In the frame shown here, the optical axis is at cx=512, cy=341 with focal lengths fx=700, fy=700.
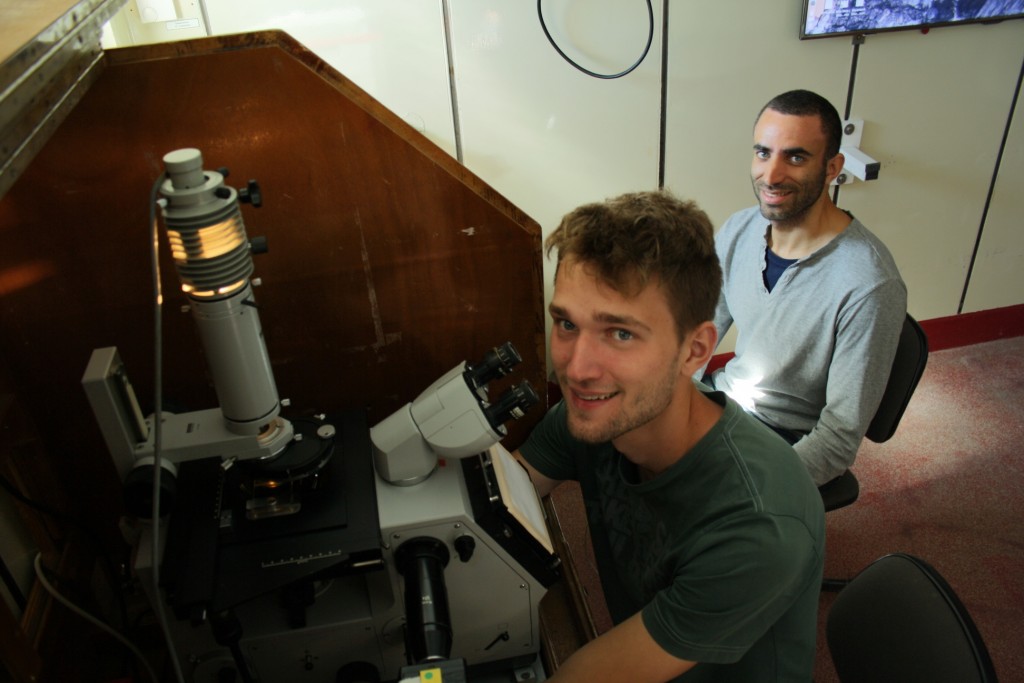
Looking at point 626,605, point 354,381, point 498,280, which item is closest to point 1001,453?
point 626,605

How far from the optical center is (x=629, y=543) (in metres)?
1.23

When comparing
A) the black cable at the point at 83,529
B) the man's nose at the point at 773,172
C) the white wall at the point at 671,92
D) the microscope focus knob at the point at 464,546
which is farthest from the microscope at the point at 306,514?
the white wall at the point at 671,92

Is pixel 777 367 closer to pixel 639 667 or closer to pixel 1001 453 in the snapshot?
pixel 639 667

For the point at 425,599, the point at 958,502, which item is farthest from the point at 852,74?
the point at 425,599

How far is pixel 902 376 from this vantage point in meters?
1.68

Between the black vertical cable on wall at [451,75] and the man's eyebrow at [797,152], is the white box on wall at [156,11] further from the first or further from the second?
the man's eyebrow at [797,152]

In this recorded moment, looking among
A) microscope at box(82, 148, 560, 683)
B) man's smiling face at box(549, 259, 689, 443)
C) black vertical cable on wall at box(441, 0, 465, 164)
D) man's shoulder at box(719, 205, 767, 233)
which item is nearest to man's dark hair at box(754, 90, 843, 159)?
man's shoulder at box(719, 205, 767, 233)

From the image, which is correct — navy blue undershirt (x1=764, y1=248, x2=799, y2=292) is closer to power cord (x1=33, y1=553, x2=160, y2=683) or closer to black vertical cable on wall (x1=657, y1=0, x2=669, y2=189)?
black vertical cable on wall (x1=657, y1=0, x2=669, y2=189)

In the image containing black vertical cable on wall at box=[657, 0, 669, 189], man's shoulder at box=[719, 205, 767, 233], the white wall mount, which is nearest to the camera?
man's shoulder at box=[719, 205, 767, 233]

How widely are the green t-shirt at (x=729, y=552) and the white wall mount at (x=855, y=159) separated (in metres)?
1.91

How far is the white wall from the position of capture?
2.24m

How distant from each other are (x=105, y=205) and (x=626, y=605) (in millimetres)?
1147

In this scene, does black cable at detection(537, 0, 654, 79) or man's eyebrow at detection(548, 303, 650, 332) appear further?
black cable at detection(537, 0, 654, 79)

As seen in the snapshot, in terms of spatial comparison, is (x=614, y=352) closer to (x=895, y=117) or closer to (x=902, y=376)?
(x=902, y=376)
